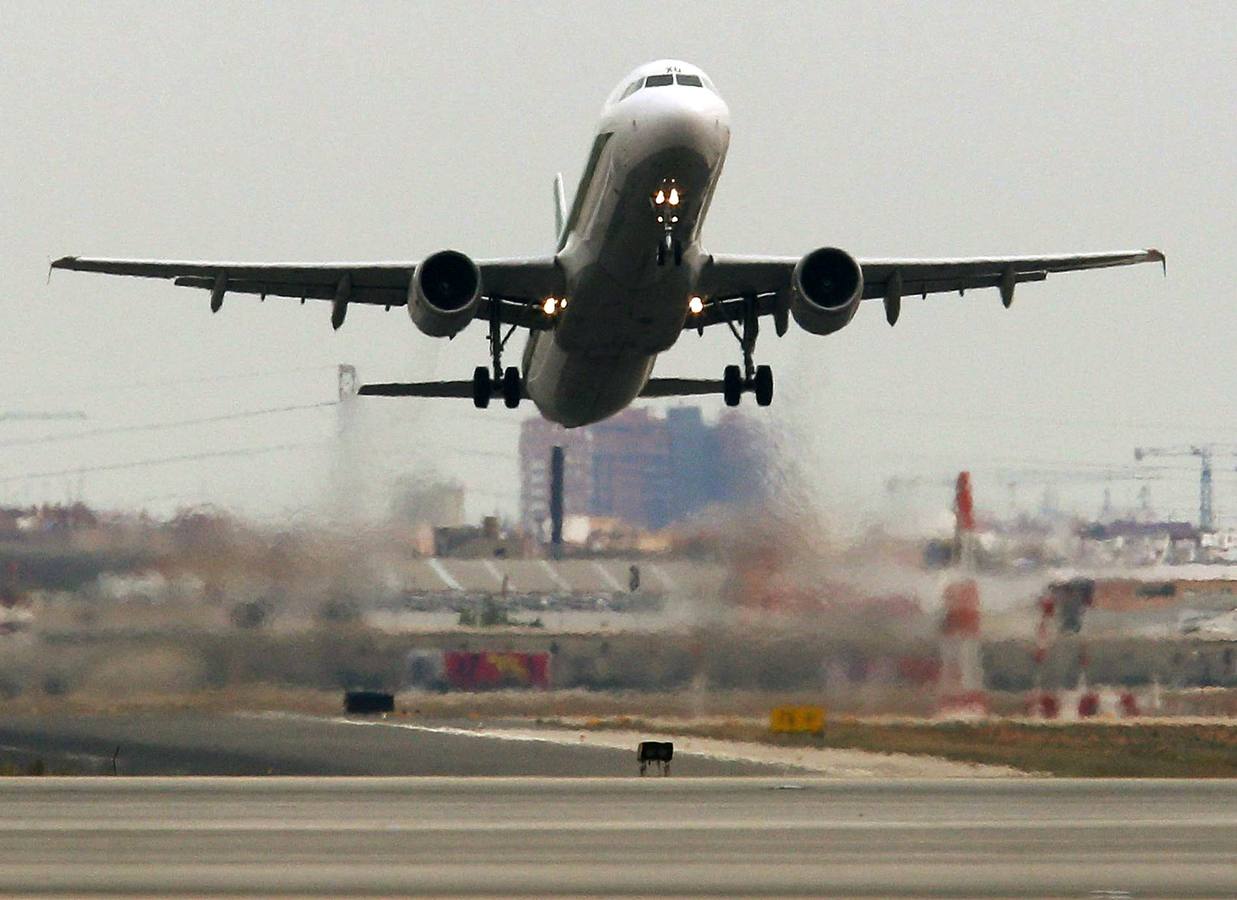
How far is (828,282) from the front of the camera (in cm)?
3391

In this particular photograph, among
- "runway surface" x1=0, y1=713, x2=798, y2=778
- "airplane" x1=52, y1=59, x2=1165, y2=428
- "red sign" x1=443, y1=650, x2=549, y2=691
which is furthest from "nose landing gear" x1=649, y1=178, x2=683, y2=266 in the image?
"red sign" x1=443, y1=650, x2=549, y2=691

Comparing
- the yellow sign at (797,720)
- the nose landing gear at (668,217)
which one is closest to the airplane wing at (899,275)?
the nose landing gear at (668,217)

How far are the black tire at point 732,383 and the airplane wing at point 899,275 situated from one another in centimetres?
89

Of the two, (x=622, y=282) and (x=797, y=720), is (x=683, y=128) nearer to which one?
(x=622, y=282)

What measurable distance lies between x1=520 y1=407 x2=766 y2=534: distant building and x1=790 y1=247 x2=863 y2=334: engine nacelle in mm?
6153

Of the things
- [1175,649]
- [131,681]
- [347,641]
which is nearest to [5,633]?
[131,681]

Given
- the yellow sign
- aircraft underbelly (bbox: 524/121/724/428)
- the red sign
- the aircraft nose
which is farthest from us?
the red sign

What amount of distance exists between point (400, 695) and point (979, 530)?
36.6ft

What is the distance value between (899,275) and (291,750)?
47.8 feet

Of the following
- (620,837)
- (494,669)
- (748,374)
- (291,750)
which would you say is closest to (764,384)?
(748,374)

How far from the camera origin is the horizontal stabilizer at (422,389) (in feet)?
125

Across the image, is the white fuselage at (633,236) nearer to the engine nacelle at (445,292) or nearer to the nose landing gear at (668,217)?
the nose landing gear at (668,217)

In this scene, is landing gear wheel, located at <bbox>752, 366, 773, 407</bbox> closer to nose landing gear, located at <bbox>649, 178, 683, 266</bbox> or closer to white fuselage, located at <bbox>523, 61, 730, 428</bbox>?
white fuselage, located at <bbox>523, 61, 730, 428</bbox>

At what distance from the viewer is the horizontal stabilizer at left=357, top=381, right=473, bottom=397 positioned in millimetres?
38250
